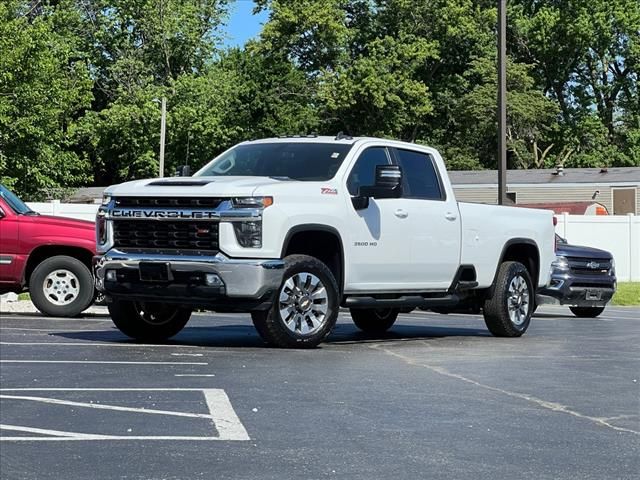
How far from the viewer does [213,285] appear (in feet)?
38.6

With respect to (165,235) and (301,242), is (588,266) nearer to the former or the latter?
(301,242)

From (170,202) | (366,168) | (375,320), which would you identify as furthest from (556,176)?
(170,202)

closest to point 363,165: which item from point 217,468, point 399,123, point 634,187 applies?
point 217,468

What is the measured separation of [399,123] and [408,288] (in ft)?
173

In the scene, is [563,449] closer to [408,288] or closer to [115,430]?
[115,430]

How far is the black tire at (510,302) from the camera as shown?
14.7 metres

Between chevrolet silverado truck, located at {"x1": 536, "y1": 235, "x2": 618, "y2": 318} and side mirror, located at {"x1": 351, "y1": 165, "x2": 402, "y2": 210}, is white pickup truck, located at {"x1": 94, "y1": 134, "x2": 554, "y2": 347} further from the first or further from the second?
chevrolet silverado truck, located at {"x1": 536, "y1": 235, "x2": 618, "y2": 318}

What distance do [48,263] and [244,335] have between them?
3.56 m

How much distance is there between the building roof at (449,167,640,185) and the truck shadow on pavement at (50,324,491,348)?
34463mm

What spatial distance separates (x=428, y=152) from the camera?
1429 centimetres

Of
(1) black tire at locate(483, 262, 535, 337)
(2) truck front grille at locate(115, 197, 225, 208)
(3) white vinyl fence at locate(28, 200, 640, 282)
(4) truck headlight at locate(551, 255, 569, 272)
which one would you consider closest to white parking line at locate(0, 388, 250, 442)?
(2) truck front grille at locate(115, 197, 225, 208)

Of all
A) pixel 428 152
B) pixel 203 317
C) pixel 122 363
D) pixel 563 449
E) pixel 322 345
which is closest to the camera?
pixel 563 449

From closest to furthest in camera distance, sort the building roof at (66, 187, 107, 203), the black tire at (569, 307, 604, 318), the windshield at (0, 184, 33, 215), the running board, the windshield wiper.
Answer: the windshield wiper, the running board, the windshield at (0, 184, 33, 215), the black tire at (569, 307, 604, 318), the building roof at (66, 187, 107, 203)

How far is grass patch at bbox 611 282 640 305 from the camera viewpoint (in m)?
26.8
